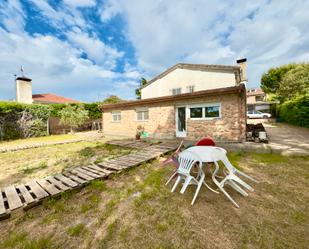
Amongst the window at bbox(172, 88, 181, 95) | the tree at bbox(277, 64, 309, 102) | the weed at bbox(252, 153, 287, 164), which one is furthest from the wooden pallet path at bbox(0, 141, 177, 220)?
the tree at bbox(277, 64, 309, 102)

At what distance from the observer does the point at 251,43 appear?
49.8 ft

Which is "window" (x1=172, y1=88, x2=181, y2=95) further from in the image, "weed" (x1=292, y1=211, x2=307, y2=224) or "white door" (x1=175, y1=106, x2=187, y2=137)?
"weed" (x1=292, y1=211, x2=307, y2=224)

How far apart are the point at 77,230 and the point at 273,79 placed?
4347cm

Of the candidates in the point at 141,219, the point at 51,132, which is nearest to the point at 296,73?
the point at 141,219

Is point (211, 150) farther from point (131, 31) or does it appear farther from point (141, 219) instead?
point (131, 31)

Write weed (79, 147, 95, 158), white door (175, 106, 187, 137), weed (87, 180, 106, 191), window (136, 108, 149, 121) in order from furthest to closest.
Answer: window (136, 108, 149, 121) → white door (175, 106, 187, 137) → weed (79, 147, 95, 158) → weed (87, 180, 106, 191)

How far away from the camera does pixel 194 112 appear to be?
8.90 metres

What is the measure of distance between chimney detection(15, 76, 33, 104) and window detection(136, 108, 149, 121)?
1673cm

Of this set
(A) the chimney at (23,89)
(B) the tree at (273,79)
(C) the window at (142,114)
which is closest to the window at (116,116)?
(C) the window at (142,114)

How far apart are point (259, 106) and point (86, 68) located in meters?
32.8

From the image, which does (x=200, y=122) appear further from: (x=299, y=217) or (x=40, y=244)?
(x=40, y=244)

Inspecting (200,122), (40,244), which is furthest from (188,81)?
(40,244)

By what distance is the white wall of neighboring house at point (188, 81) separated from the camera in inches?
559

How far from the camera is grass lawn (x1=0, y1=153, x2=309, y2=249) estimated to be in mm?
2076
